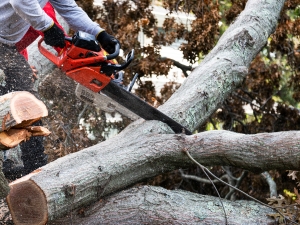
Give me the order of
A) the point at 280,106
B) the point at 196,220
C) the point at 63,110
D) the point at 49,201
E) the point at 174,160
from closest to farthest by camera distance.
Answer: the point at 49,201 → the point at 196,220 → the point at 174,160 → the point at 63,110 → the point at 280,106

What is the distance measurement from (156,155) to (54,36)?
1.15 meters

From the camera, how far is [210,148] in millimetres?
3275

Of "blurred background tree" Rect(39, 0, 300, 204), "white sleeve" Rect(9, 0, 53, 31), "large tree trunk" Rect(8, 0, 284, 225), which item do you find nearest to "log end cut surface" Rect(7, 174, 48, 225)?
"large tree trunk" Rect(8, 0, 284, 225)

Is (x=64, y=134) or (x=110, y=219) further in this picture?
(x=64, y=134)

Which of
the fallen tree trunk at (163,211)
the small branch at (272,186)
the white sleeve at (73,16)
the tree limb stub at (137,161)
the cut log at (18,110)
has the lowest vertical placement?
the small branch at (272,186)

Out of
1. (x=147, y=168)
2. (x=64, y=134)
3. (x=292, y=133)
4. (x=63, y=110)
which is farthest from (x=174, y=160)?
(x=63, y=110)

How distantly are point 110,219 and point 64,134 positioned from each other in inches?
87.7

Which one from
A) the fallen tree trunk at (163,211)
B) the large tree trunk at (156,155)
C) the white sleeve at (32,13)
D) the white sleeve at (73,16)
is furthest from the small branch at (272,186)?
the white sleeve at (32,13)

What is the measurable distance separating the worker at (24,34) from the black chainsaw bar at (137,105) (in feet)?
1.35

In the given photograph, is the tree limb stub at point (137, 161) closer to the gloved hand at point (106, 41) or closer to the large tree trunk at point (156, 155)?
the large tree trunk at point (156, 155)

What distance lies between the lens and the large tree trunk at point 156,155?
2943 mm

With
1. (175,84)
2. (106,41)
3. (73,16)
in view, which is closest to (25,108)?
(106,41)

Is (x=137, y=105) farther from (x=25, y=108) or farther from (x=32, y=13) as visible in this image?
(x=25, y=108)

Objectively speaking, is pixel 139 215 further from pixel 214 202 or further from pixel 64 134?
pixel 64 134
